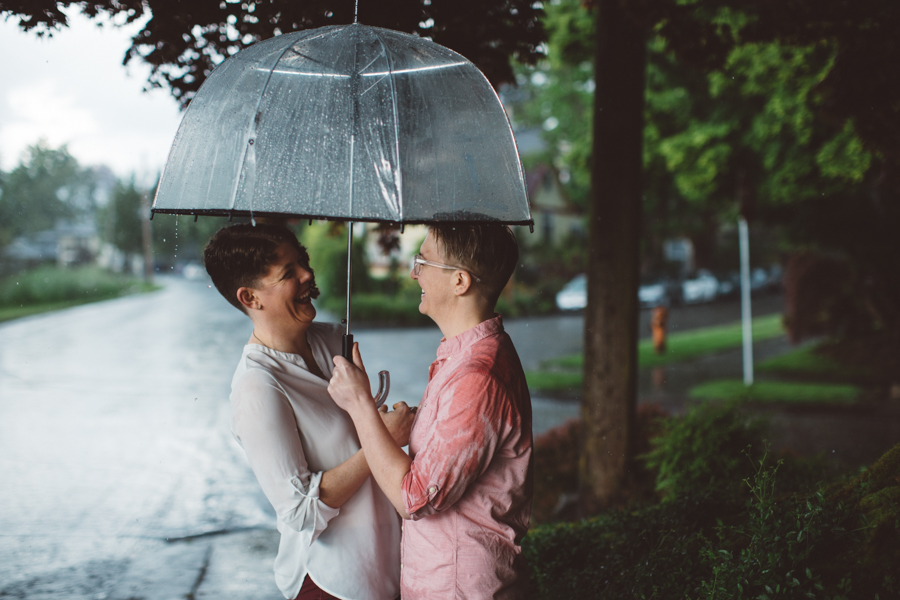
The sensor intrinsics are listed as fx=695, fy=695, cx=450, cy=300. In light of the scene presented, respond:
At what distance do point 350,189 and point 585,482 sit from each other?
13.8 ft

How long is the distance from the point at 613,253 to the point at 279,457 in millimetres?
3649

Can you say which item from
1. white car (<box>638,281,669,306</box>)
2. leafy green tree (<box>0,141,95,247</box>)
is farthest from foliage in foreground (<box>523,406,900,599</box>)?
white car (<box>638,281,669,306</box>)

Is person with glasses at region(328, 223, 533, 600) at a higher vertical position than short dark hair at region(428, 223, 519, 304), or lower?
lower

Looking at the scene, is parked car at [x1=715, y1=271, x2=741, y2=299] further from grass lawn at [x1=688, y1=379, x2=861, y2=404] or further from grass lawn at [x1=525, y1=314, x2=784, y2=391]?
grass lawn at [x1=688, y1=379, x2=861, y2=404]

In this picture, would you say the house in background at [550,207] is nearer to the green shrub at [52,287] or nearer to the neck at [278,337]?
the green shrub at [52,287]

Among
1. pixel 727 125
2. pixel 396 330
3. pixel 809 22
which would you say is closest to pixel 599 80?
pixel 809 22

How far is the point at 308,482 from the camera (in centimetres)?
207

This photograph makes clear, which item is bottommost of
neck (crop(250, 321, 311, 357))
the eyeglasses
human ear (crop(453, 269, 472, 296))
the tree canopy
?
neck (crop(250, 321, 311, 357))

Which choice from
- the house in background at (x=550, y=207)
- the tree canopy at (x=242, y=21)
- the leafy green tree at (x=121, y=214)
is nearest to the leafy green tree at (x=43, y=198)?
the leafy green tree at (x=121, y=214)

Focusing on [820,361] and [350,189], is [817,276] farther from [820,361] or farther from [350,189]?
[350,189]

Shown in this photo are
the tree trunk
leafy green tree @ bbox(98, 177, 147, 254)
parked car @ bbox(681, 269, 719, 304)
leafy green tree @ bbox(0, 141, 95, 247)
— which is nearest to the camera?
the tree trunk

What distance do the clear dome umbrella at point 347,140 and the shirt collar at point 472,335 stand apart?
0.30 metres

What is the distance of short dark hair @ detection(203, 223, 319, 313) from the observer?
87.4 inches

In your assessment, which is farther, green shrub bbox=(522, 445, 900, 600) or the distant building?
the distant building
